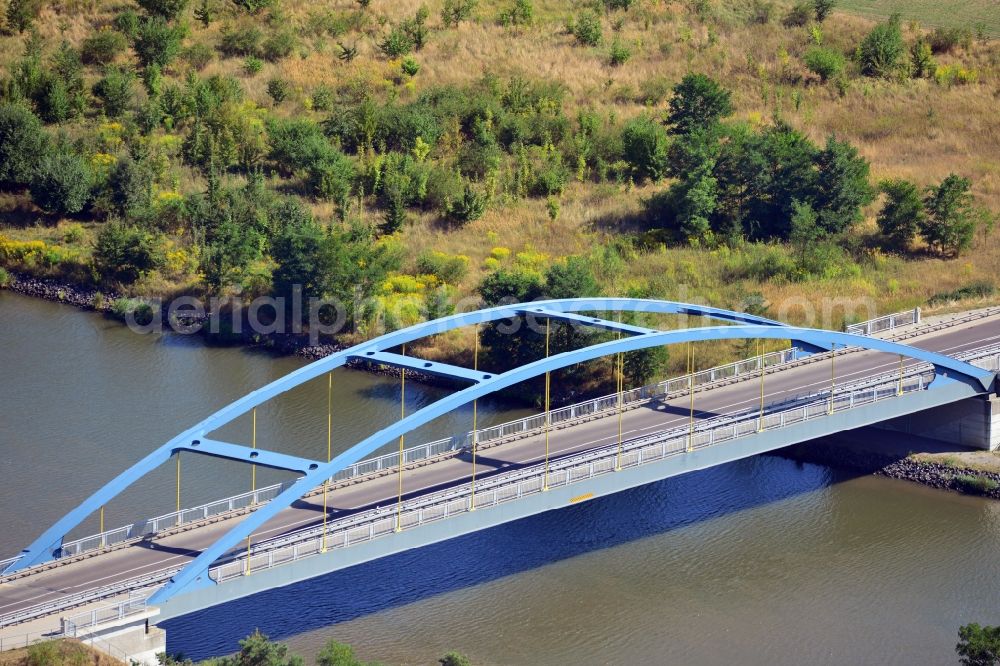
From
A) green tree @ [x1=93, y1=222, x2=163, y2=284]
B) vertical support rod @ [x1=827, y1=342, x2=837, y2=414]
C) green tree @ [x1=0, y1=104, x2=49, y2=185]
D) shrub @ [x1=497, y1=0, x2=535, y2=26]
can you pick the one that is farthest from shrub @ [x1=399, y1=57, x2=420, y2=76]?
vertical support rod @ [x1=827, y1=342, x2=837, y2=414]

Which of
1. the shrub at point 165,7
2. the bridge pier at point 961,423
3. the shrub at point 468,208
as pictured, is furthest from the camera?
the shrub at point 165,7

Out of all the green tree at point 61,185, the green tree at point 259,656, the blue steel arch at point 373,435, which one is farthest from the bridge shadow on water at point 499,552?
the green tree at point 61,185

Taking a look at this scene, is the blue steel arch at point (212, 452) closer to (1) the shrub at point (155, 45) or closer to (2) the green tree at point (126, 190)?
(2) the green tree at point (126, 190)

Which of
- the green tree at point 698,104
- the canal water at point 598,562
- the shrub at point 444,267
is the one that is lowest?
the canal water at point 598,562

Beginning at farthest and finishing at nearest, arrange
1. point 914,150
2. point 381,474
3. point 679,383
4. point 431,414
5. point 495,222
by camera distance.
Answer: point 914,150, point 495,222, point 679,383, point 381,474, point 431,414

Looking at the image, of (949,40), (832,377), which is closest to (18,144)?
(832,377)

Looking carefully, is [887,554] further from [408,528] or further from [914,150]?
[914,150]

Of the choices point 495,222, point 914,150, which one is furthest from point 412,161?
point 914,150
